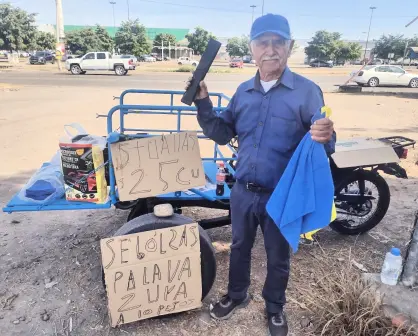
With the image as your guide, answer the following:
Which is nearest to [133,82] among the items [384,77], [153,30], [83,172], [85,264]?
[384,77]

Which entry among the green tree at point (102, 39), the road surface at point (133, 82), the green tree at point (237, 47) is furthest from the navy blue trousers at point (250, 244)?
the green tree at point (237, 47)

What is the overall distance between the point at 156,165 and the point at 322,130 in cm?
109

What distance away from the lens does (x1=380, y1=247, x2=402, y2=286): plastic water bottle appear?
259 centimetres

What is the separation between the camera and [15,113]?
10000mm

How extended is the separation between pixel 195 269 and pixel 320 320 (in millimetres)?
879

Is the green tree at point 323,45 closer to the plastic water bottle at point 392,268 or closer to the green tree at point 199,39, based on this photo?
the green tree at point 199,39

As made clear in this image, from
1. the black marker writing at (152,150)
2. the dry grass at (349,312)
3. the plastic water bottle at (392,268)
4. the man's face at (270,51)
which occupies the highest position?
the man's face at (270,51)

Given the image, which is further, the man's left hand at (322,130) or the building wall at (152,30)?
the building wall at (152,30)

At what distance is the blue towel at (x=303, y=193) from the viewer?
2.08 metres

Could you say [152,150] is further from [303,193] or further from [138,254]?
[303,193]

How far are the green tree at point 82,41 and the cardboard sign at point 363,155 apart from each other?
52242 millimetres

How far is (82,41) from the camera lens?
49.7 meters

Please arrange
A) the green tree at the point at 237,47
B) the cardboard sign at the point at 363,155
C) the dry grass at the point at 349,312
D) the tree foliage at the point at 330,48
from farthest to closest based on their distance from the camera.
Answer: the green tree at the point at 237,47 → the tree foliage at the point at 330,48 → the cardboard sign at the point at 363,155 → the dry grass at the point at 349,312

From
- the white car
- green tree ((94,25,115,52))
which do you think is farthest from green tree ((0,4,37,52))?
the white car
